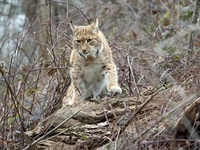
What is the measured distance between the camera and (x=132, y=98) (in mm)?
5625

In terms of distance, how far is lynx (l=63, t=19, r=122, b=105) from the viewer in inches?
250

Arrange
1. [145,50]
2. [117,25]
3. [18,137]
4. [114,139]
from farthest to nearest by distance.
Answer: [117,25] → [145,50] → [18,137] → [114,139]

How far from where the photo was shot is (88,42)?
6.46m

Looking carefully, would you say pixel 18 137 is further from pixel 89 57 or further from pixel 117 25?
pixel 117 25

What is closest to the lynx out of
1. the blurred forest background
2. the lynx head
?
the lynx head

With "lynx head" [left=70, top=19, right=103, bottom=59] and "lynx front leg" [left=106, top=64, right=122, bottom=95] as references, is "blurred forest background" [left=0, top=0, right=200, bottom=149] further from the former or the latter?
"lynx head" [left=70, top=19, right=103, bottom=59]

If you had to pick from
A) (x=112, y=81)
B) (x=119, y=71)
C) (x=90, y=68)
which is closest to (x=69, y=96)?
(x=90, y=68)

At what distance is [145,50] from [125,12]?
597 cm

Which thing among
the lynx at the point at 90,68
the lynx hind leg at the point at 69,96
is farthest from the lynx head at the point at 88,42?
the lynx hind leg at the point at 69,96

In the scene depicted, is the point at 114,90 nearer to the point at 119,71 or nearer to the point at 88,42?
the point at 88,42

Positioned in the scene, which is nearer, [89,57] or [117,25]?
[89,57]

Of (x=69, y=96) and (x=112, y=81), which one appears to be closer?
(x=112, y=81)

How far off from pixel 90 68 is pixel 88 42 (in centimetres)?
31

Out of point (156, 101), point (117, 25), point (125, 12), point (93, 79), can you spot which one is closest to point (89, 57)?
point (93, 79)
